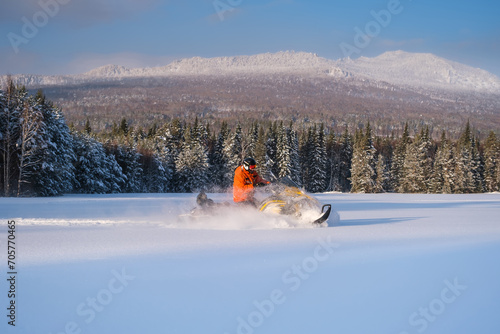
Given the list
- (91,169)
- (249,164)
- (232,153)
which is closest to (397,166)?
(232,153)

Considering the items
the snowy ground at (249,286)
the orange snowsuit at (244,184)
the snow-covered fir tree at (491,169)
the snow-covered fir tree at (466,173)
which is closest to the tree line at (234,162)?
the snow-covered fir tree at (491,169)

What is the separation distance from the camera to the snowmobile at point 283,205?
332 inches

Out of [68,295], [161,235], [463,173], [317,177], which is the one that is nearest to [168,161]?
[317,177]

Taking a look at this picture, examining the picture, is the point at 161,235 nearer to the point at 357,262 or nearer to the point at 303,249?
the point at 303,249

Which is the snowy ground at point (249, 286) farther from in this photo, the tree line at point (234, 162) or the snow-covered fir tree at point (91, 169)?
the snow-covered fir tree at point (91, 169)

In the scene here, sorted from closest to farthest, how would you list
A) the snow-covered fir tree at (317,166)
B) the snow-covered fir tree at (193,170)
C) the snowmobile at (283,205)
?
the snowmobile at (283,205) < the snow-covered fir tree at (193,170) < the snow-covered fir tree at (317,166)

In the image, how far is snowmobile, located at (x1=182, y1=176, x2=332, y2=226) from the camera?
332 inches

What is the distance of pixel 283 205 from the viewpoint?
8.70 meters

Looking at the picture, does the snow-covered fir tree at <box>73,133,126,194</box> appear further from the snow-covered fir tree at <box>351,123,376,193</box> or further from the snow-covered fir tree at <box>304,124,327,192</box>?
the snow-covered fir tree at <box>351,123,376,193</box>

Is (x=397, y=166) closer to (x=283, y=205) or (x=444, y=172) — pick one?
(x=444, y=172)

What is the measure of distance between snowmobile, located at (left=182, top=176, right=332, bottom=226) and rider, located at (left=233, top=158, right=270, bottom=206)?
0.21m

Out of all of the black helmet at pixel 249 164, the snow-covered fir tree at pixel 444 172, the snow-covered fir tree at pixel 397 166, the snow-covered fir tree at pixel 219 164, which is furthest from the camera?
the snow-covered fir tree at pixel 397 166

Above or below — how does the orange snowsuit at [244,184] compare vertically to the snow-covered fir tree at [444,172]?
below

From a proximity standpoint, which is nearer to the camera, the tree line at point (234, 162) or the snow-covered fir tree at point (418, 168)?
the tree line at point (234, 162)
